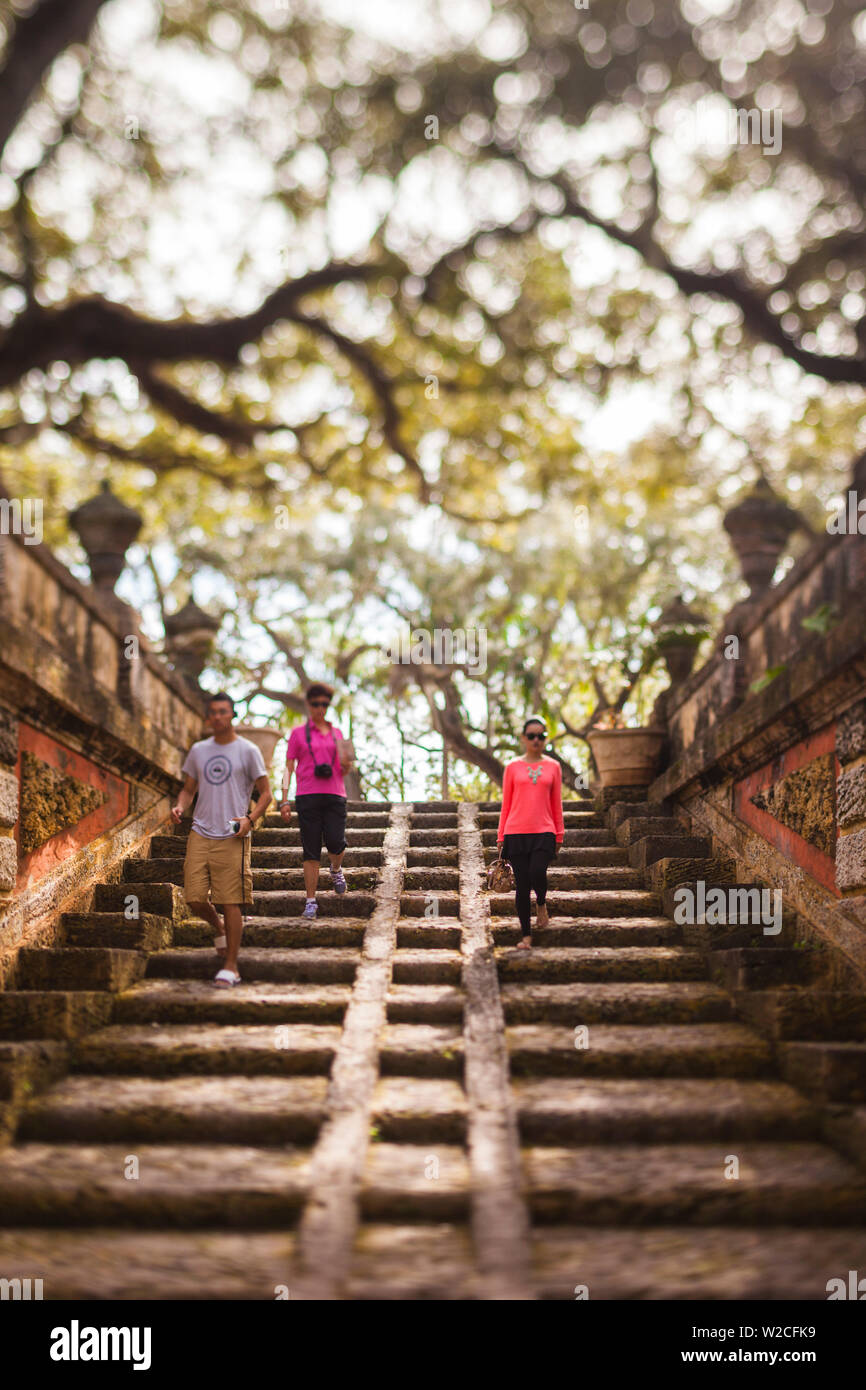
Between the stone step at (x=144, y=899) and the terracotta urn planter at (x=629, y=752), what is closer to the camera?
the stone step at (x=144, y=899)

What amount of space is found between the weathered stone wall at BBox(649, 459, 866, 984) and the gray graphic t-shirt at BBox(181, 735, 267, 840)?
10.5ft

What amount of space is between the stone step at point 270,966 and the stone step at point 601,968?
93 cm

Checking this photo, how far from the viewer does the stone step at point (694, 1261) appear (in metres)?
3.39

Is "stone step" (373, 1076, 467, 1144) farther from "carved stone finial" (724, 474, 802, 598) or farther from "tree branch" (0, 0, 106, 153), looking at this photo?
"tree branch" (0, 0, 106, 153)

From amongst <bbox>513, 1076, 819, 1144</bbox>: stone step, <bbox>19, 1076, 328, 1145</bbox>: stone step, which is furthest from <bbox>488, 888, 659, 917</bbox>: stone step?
<bbox>19, 1076, 328, 1145</bbox>: stone step

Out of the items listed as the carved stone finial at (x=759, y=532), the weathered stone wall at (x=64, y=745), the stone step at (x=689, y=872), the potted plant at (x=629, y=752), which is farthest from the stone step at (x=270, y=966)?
the carved stone finial at (x=759, y=532)

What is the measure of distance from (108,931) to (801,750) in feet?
14.2

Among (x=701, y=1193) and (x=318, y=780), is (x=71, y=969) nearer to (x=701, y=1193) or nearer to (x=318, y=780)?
(x=318, y=780)

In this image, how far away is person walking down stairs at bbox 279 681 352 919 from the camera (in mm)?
7617

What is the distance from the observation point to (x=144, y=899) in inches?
288

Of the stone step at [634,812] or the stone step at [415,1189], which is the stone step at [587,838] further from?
the stone step at [415,1189]

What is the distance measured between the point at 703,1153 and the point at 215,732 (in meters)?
3.64
